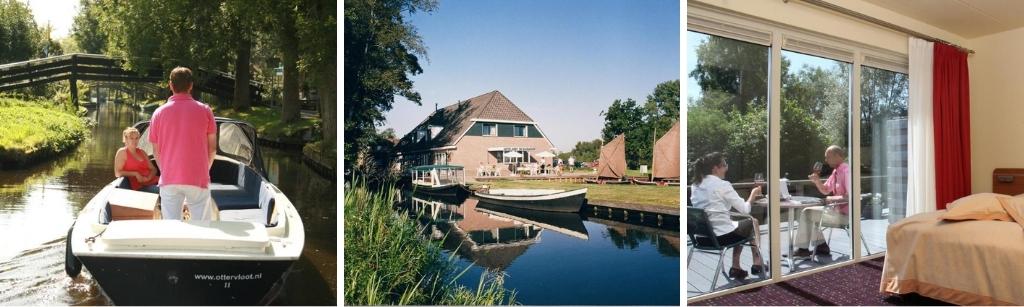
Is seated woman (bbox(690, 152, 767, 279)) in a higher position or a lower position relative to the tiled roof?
lower

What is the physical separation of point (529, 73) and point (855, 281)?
8.16 ft

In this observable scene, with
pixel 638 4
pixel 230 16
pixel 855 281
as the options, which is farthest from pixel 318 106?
A: pixel 855 281

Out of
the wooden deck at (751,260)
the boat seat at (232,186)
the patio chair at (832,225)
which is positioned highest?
the boat seat at (232,186)

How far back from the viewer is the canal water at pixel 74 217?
2326mm

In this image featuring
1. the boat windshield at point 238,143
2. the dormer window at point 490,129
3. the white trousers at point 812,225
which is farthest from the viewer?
the white trousers at point 812,225

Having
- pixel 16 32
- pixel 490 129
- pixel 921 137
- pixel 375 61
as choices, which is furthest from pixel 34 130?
pixel 921 137

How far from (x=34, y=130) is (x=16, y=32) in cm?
Answer: 43

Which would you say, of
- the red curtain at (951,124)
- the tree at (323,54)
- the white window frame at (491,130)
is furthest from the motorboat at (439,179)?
the red curtain at (951,124)

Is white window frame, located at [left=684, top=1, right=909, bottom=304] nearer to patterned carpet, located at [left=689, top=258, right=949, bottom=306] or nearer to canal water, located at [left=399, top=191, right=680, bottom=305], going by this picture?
patterned carpet, located at [left=689, top=258, right=949, bottom=306]

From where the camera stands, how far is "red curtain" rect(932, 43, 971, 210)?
14.0 feet

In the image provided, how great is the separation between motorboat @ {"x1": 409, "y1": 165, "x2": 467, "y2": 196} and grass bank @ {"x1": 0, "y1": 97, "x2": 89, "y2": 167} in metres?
1.47

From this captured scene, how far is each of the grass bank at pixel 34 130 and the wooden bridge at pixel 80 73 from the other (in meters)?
0.08

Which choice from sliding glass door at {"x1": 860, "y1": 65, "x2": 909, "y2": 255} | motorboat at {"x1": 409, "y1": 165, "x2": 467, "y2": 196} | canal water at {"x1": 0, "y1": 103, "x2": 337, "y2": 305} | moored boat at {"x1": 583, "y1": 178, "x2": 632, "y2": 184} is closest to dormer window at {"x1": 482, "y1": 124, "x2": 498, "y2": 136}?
motorboat at {"x1": 409, "y1": 165, "x2": 467, "y2": 196}

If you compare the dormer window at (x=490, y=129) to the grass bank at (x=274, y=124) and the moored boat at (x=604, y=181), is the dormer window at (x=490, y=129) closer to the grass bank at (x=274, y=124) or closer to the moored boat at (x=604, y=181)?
the moored boat at (x=604, y=181)
